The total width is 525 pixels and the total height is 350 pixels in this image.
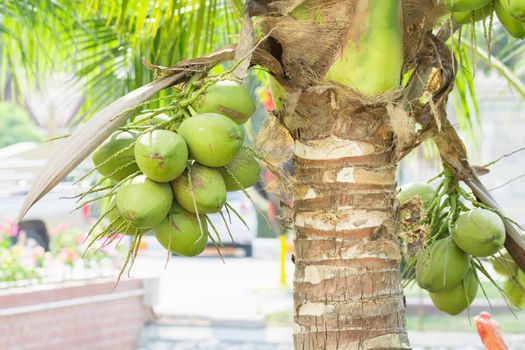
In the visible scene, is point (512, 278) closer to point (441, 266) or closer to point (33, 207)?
point (441, 266)

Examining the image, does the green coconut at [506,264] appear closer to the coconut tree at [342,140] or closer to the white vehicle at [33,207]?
the coconut tree at [342,140]

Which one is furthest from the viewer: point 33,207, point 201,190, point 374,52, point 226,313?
point 33,207

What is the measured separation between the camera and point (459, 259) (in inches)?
92.7

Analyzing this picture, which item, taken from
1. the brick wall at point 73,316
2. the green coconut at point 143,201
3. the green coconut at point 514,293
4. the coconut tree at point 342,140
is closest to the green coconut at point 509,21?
the coconut tree at point 342,140

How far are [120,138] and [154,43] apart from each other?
1.67m

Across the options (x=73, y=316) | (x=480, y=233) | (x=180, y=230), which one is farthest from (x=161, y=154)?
(x=73, y=316)

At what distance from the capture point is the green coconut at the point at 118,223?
1847mm

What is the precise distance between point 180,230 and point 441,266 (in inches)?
34.2

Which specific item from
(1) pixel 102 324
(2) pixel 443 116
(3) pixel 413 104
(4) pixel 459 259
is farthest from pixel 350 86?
(1) pixel 102 324

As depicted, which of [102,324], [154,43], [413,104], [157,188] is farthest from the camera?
[102,324]

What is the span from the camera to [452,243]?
235cm

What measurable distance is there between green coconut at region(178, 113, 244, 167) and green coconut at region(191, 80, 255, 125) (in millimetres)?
51

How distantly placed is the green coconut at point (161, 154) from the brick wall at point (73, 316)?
15.7 feet

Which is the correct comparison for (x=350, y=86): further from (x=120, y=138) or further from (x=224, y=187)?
(x=120, y=138)
